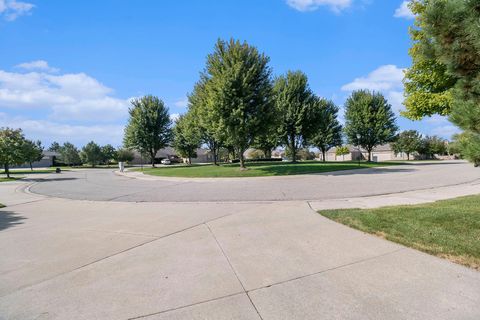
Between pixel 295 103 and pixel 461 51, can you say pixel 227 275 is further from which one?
pixel 295 103

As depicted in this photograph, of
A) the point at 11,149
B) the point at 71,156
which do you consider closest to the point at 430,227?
the point at 11,149

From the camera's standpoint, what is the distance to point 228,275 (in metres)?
3.76

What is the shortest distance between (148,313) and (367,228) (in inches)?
176

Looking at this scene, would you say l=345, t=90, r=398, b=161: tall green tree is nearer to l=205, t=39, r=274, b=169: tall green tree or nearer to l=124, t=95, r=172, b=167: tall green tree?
l=205, t=39, r=274, b=169: tall green tree

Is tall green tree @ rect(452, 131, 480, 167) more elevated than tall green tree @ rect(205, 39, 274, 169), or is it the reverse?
tall green tree @ rect(205, 39, 274, 169)

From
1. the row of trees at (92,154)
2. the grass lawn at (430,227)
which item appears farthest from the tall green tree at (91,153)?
the grass lawn at (430,227)

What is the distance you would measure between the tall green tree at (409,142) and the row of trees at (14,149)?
222 feet

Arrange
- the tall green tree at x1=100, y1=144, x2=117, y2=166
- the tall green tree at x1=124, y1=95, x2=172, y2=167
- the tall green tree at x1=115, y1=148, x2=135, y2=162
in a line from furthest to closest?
the tall green tree at x1=115, y1=148, x2=135, y2=162
the tall green tree at x1=100, y1=144, x2=117, y2=166
the tall green tree at x1=124, y1=95, x2=172, y2=167

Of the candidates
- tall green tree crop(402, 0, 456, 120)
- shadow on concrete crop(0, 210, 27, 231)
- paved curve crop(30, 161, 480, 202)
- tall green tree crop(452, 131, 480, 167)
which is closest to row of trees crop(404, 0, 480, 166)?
tall green tree crop(452, 131, 480, 167)

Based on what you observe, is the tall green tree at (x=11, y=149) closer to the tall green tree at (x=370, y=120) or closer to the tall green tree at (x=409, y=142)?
the tall green tree at (x=370, y=120)

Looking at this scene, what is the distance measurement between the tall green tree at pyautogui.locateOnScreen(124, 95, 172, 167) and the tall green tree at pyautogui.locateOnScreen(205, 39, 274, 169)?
2239 centimetres

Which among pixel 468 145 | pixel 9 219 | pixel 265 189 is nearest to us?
pixel 468 145

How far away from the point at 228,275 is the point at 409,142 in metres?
71.1

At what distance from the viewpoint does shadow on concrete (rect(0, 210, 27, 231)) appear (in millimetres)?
7533
